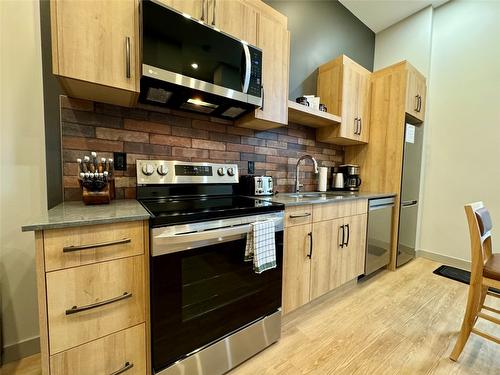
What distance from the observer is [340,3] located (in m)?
2.68

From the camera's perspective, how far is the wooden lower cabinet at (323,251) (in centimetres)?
158

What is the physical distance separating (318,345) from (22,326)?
180cm

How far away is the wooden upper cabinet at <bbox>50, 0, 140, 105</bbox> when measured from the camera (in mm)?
995

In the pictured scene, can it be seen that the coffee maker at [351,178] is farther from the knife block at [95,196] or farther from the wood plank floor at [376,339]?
the knife block at [95,196]

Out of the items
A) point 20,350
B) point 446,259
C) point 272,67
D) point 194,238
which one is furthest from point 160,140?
point 446,259

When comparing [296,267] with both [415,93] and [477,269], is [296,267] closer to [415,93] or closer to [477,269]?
[477,269]

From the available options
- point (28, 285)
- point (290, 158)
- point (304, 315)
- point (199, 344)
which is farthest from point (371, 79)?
point (28, 285)

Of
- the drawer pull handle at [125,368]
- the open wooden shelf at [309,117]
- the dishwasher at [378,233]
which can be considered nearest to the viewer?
the drawer pull handle at [125,368]

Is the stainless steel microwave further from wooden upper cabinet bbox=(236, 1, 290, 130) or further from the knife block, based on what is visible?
the knife block

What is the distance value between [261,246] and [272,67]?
133 centimetres

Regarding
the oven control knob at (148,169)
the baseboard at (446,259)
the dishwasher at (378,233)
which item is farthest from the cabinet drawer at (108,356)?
the baseboard at (446,259)

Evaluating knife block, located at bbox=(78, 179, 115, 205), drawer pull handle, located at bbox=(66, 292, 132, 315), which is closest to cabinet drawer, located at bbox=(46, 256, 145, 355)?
drawer pull handle, located at bbox=(66, 292, 132, 315)

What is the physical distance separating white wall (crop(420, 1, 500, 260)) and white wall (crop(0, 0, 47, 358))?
390 cm

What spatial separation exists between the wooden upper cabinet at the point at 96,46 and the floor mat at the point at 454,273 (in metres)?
3.42
